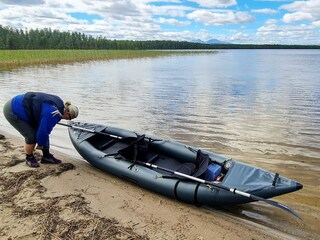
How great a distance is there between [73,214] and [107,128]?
328 centimetres

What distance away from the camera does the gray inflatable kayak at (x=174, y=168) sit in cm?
483

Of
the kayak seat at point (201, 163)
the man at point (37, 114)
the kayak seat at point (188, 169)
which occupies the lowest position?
the kayak seat at point (188, 169)

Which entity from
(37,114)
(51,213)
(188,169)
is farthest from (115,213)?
(37,114)

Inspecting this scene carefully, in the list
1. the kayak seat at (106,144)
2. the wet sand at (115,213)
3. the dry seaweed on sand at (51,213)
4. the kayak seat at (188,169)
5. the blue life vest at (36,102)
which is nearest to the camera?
the dry seaweed on sand at (51,213)

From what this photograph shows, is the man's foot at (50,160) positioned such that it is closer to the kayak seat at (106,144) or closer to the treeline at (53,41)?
the kayak seat at (106,144)

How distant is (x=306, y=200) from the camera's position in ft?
18.1

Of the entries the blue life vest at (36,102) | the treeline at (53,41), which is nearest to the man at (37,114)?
the blue life vest at (36,102)

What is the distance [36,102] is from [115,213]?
2.71 m

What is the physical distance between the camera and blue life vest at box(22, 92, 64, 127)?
590 centimetres

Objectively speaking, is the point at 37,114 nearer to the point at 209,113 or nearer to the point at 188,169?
the point at 188,169

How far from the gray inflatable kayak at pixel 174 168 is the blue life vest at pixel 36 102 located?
4.36 ft

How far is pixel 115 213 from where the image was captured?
482 centimetres

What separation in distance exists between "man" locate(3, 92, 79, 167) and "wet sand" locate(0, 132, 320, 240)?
790 mm

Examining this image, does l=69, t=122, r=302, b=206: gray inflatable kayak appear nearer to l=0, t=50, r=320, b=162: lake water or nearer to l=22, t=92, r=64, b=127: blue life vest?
l=0, t=50, r=320, b=162: lake water
